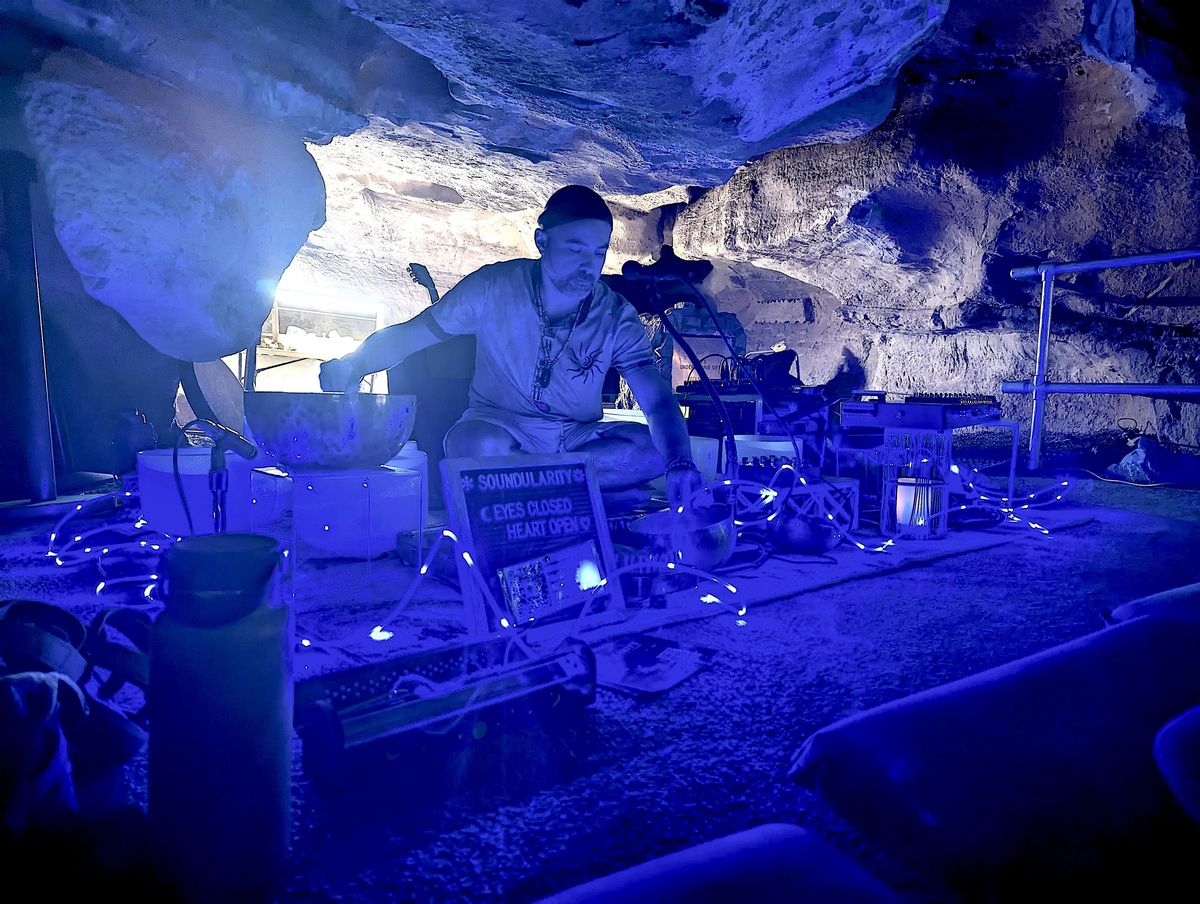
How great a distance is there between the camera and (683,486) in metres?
2.11

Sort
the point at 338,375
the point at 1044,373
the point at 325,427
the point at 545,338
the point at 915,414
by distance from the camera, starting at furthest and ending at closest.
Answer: the point at 1044,373, the point at 915,414, the point at 545,338, the point at 338,375, the point at 325,427

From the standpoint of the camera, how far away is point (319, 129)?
345 centimetres

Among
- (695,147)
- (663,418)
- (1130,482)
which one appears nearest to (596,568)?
(663,418)

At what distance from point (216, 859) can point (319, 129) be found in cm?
361

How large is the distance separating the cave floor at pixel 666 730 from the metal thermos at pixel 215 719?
0.28 feet

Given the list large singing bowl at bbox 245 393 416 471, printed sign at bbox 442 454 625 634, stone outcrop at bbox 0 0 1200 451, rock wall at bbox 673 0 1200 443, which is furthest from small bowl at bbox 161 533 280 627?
rock wall at bbox 673 0 1200 443

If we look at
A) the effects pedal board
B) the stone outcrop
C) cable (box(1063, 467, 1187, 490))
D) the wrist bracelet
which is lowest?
cable (box(1063, 467, 1187, 490))

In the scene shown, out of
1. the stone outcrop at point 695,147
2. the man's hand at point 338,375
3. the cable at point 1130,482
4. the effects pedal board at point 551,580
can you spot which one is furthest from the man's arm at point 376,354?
the cable at point 1130,482

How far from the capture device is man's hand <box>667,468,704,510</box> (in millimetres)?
2104

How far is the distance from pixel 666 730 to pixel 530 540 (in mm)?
635

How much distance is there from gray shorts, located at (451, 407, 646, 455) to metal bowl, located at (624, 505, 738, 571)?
538 millimetres

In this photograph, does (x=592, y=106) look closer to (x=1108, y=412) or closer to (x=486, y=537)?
(x=486, y=537)

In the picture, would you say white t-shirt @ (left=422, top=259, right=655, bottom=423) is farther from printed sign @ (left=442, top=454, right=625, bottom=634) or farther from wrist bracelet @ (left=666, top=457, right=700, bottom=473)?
printed sign @ (left=442, top=454, right=625, bottom=634)

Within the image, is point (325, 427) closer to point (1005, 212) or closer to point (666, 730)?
point (666, 730)
